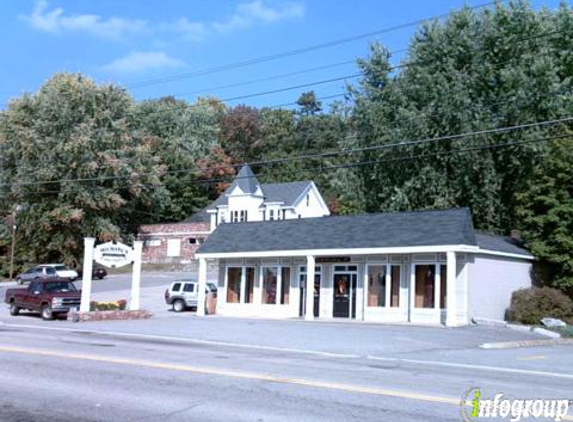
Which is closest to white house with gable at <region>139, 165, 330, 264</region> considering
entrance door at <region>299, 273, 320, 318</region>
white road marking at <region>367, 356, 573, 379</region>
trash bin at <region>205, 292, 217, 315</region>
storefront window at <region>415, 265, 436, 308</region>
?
trash bin at <region>205, 292, 217, 315</region>

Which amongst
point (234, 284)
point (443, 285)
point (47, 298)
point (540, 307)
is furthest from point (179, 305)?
point (540, 307)

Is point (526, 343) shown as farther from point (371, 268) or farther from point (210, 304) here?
point (210, 304)

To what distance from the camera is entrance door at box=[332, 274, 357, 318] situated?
34.3 meters

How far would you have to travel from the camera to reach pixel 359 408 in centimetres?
984

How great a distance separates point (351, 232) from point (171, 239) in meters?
38.3

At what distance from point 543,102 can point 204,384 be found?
1316 inches

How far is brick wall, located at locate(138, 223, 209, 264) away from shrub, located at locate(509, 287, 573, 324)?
40.3 metres

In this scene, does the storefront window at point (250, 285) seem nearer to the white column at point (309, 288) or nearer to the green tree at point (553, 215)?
the white column at point (309, 288)

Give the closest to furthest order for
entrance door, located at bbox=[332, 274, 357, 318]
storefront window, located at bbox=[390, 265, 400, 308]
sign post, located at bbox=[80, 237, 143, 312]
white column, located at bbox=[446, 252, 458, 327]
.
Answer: white column, located at bbox=[446, 252, 458, 327], sign post, located at bbox=[80, 237, 143, 312], storefront window, located at bbox=[390, 265, 400, 308], entrance door, located at bbox=[332, 274, 357, 318]

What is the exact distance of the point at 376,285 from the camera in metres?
33.4

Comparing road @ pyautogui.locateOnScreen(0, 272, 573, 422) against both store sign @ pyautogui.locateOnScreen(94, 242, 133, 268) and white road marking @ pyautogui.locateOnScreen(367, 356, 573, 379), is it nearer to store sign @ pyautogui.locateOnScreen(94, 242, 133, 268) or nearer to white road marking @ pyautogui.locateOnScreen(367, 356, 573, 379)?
white road marking @ pyautogui.locateOnScreen(367, 356, 573, 379)

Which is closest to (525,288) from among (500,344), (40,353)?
(500,344)

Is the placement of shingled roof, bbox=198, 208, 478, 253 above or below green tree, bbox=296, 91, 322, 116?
below
